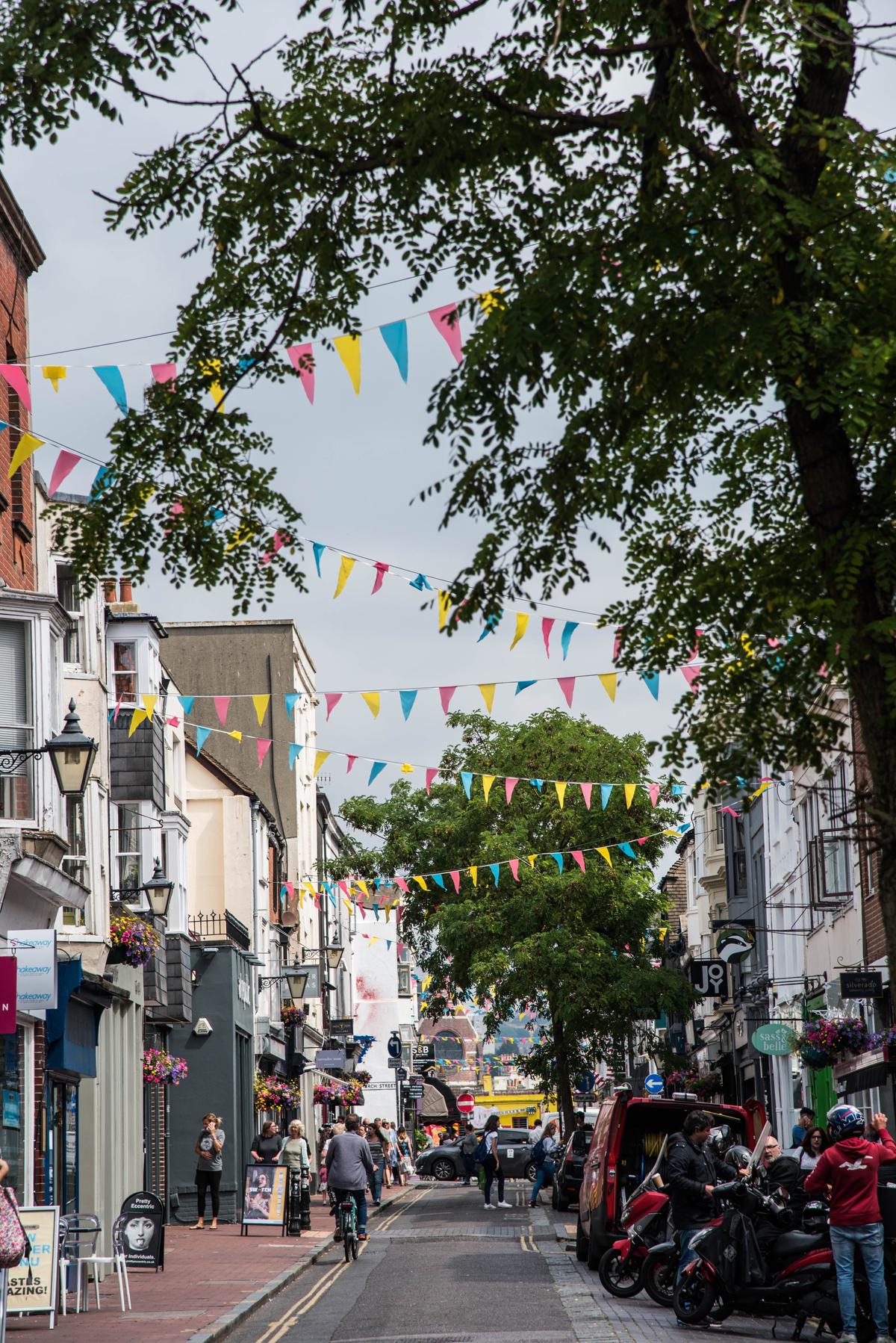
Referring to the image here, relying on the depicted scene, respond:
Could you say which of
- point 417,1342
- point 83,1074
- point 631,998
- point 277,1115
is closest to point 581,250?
point 417,1342

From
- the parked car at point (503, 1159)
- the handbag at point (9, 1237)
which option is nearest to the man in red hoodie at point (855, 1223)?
the handbag at point (9, 1237)

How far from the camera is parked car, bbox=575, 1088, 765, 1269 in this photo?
59.1 feet

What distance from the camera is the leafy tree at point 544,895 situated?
4169 centimetres

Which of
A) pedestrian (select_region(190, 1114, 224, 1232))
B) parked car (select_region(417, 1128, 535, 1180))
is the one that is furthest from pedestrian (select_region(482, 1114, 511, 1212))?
parked car (select_region(417, 1128, 535, 1180))

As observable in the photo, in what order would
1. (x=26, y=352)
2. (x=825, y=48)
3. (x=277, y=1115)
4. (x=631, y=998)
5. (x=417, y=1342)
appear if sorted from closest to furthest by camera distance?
(x=825, y=48), (x=417, y=1342), (x=26, y=352), (x=631, y=998), (x=277, y=1115)

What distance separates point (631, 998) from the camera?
136 ft

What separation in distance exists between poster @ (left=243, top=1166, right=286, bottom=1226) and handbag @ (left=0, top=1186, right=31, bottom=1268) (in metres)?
14.9

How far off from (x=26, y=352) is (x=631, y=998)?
24.0 meters

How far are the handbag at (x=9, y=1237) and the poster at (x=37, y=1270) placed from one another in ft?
9.18

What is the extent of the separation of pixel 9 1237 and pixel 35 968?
5566 mm

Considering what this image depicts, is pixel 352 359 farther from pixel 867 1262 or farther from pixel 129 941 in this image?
pixel 129 941

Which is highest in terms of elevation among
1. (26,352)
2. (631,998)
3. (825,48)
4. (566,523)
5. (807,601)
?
(26,352)

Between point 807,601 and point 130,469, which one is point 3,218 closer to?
point 130,469

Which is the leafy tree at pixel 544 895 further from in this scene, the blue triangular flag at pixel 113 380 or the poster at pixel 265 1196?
the blue triangular flag at pixel 113 380
